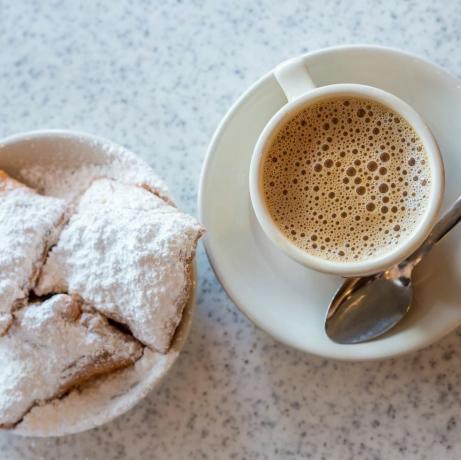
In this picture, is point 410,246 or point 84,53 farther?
point 84,53

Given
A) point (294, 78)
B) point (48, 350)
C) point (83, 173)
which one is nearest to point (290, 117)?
point (294, 78)

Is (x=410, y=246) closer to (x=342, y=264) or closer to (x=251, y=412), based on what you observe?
(x=342, y=264)

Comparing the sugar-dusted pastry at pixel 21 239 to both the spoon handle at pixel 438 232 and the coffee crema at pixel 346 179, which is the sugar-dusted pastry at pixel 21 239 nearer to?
the coffee crema at pixel 346 179

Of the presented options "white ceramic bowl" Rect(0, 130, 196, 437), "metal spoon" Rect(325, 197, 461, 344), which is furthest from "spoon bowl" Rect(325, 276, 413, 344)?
"white ceramic bowl" Rect(0, 130, 196, 437)

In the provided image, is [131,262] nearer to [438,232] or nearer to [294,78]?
[294,78]

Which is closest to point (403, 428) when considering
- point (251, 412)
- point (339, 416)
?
point (339, 416)

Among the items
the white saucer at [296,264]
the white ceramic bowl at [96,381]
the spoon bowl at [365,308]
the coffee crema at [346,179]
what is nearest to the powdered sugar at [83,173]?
the white ceramic bowl at [96,381]

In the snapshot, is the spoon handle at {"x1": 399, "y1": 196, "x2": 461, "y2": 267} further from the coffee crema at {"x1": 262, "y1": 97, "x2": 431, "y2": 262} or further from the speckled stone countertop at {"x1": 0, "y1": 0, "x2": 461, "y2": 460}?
the speckled stone countertop at {"x1": 0, "y1": 0, "x2": 461, "y2": 460}
